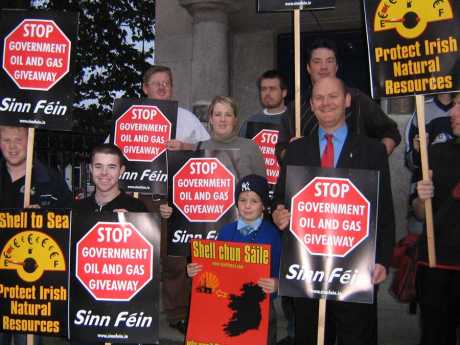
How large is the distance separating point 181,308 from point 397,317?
2.04m

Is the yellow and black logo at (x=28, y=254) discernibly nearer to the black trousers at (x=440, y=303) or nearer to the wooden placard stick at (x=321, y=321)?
the wooden placard stick at (x=321, y=321)

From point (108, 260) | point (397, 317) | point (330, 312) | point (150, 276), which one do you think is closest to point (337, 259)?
point (330, 312)

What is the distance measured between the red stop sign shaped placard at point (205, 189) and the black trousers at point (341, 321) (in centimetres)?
112

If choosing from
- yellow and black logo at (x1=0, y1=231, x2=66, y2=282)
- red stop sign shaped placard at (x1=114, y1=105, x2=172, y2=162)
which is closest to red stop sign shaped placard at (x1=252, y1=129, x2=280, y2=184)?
red stop sign shaped placard at (x1=114, y1=105, x2=172, y2=162)

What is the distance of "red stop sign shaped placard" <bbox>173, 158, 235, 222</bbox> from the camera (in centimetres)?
455

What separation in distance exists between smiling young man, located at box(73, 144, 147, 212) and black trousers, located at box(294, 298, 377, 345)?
1252 millimetres

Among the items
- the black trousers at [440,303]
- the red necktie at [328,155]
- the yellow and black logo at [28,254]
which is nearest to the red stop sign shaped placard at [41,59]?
the yellow and black logo at [28,254]

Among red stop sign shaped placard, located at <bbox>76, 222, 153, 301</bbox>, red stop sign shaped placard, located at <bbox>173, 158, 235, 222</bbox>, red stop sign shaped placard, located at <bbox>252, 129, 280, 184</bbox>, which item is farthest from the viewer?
red stop sign shaped placard, located at <bbox>252, 129, 280, 184</bbox>

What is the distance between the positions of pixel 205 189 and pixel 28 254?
1373mm

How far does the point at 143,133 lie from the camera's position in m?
5.06

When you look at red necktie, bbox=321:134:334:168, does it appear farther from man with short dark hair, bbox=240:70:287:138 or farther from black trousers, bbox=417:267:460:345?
man with short dark hair, bbox=240:70:287:138

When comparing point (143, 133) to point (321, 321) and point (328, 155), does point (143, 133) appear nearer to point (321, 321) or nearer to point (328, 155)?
point (328, 155)

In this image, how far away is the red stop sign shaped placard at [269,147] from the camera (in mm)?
5336

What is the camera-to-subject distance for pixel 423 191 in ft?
12.1
